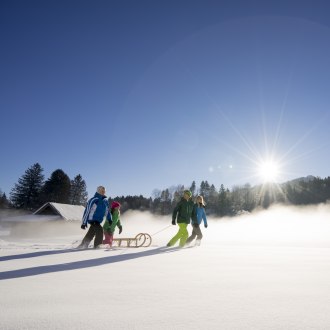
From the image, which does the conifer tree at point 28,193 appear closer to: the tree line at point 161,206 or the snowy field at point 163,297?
the tree line at point 161,206

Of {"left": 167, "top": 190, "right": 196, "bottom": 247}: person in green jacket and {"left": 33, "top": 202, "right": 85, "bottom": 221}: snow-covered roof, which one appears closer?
{"left": 167, "top": 190, "right": 196, "bottom": 247}: person in green jacket

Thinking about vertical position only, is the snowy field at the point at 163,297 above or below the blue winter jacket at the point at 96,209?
below

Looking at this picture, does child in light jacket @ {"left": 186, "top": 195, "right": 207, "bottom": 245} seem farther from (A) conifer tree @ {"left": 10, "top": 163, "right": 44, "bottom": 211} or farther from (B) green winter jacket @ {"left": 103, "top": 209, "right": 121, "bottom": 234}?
(A) conifer tree @ {"left": 10, "top": 163, "right": 44, "bottom": 211}

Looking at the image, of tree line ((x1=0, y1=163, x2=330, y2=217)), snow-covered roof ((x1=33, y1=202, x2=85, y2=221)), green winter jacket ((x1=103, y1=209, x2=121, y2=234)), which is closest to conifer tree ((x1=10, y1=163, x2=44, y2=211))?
tree line ((x1=0, y1=163, x2=330, y2=217))

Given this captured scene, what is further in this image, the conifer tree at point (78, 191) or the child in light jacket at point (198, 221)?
the conifer tree at point (78, 191)

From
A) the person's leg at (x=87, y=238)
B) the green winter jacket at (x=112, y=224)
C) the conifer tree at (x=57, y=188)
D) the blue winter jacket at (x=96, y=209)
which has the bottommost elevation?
the person's leg at (x=87, y=238)

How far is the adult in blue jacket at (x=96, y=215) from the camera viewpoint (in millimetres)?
9141

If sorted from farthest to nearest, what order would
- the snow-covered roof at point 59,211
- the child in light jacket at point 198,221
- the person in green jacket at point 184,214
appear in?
the snow-covered roof at point 59,211, the child in light jacket at point 198,221, the person in green jacket at point 184,214

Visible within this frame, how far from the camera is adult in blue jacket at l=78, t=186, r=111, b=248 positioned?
9141mm

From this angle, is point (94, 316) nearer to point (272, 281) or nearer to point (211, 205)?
point (272, 281)

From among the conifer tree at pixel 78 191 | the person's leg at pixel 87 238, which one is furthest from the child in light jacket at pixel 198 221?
the conifer tree at pixel 78 191

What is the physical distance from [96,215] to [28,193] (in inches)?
2769

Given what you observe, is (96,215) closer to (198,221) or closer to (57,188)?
(198,221)

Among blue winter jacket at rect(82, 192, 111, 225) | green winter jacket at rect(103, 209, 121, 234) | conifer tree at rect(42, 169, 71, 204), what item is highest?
conifer tree at rect(42, 169, 71, 204)
